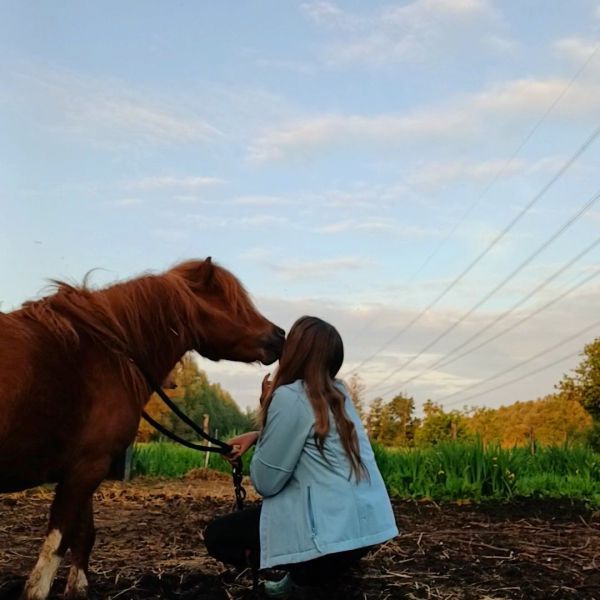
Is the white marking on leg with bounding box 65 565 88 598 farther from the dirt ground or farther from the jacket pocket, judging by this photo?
the jacket pocket

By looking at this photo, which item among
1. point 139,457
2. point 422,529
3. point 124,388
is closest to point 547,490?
point 422,529

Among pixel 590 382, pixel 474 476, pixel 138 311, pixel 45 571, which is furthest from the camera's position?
pixel 590 382

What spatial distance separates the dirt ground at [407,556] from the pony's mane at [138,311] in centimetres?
131

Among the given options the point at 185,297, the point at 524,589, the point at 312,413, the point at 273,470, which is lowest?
the point at 524,589

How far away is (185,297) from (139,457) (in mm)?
11506

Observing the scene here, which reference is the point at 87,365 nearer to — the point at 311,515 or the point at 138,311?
the point at 138,311

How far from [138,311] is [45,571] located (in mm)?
1220

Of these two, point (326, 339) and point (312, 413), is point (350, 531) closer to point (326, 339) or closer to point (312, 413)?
point (312, 413)

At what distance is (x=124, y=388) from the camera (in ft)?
10.9

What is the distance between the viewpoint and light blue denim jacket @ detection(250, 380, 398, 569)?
313 cm

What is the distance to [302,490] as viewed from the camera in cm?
318

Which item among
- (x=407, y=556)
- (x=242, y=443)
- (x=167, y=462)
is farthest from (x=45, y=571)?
(x=167, y=462)

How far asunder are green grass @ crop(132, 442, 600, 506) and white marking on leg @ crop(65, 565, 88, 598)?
572 centimetres

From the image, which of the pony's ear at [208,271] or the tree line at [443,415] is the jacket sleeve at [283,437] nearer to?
the pony's ear at [208,271]
